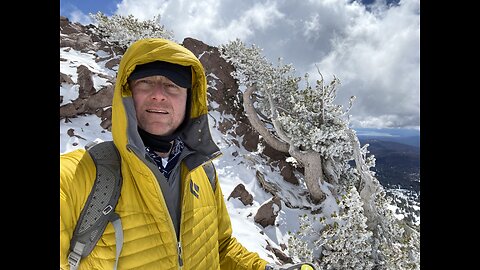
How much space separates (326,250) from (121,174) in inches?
371

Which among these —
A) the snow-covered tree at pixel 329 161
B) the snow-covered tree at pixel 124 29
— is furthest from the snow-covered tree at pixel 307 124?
the snow-covered tree at pixel 124 29

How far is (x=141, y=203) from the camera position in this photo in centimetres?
172

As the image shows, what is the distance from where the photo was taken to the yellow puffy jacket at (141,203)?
4.96 feet

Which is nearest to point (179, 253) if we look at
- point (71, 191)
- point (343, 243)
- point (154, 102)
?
point (71, 191)

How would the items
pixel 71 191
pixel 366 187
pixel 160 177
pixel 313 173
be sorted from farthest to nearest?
pixel 313 173 → pixel 366 187 → pixel 160 177 → pixel 71 191

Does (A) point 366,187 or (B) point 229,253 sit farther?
(A) point 366,187

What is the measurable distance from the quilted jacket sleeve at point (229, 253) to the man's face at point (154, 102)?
0.76m

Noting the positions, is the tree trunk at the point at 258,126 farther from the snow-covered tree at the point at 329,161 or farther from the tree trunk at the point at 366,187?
the tree trunk at the point at 366,187

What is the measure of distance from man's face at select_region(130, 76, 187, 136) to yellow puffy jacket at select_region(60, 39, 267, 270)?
9 centimetres

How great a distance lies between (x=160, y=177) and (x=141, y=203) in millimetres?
185

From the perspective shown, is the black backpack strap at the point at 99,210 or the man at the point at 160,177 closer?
the black backpack strap at the point at 99,210

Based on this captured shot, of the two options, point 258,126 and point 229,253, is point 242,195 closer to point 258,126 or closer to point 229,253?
point 258,126

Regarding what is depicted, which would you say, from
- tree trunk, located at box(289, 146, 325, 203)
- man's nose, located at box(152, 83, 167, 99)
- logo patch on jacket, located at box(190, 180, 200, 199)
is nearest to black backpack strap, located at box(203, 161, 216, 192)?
logo patch on jacket, located at box(190, 180, 200, 199)

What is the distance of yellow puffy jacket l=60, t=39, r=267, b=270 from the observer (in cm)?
151
